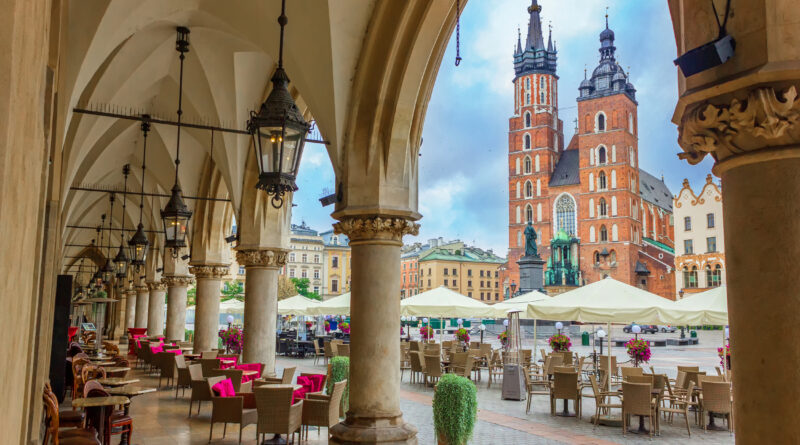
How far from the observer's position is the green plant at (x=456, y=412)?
6727 mm

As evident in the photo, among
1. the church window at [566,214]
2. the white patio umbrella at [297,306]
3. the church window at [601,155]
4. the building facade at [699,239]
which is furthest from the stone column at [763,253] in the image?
the church window at [566,214]

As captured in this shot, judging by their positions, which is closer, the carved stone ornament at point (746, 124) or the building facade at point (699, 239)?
the carved stone ornament at point (746, 124)

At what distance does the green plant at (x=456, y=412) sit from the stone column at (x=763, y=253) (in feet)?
14.2

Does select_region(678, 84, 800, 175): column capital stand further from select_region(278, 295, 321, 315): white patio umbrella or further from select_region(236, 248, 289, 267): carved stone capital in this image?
select_region(278, 295, 321, 315): white patio umbrella

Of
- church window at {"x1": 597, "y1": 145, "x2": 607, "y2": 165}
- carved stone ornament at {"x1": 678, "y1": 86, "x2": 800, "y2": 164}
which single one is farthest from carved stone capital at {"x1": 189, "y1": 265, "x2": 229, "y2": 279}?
church window at {"x1": 597, "y1": 145, "x2": 607, "y2": 165}

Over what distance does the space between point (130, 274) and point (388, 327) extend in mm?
27312

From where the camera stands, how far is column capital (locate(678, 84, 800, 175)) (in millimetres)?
2531

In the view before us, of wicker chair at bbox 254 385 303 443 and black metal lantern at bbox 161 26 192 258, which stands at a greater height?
black metal lantern at bbox 161 26 192 258

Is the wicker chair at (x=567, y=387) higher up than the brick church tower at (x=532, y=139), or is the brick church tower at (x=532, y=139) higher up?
the brick church tower at (x=532, y=139)

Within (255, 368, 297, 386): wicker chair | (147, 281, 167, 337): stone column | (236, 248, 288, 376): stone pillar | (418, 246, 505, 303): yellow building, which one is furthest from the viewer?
(418, 246, 505, 303): yellow building

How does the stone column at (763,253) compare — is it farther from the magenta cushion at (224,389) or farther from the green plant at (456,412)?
the magenta cushion at (224,389)

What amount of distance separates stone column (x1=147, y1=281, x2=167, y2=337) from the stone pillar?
14831mm

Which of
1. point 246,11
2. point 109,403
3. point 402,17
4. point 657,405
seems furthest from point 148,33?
point 657,405

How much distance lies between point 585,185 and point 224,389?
6378 centimetres
